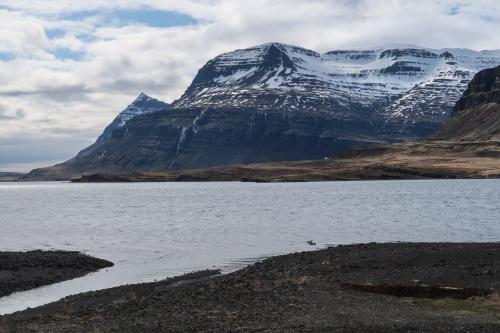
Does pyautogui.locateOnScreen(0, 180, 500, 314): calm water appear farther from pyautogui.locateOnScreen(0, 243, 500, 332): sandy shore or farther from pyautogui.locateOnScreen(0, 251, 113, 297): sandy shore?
pyautogui.locateOnScreen(0, 243, 500, 332): sandy shore

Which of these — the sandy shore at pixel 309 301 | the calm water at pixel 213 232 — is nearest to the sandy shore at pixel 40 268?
the calm water at pixel 213 232

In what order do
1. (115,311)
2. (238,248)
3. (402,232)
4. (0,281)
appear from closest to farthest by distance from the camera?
(115,311) → (0,281) → (238,248) → (402,232)

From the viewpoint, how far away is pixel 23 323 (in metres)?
32.8

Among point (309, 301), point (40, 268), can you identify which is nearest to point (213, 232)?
point (40, 268)

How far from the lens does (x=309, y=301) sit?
35219mm

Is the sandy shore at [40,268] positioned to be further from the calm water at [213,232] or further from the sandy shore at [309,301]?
the sandy shore at [309,301]

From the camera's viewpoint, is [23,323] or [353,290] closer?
[23,323]

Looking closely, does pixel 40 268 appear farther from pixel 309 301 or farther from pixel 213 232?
pixel 213 232

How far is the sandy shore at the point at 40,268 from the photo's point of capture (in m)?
51.2

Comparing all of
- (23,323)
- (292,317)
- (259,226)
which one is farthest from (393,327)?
(259,226)

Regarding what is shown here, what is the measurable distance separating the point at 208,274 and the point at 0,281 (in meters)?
15.2

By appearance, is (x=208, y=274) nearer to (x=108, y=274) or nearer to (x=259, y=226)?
(x=108, y=274)

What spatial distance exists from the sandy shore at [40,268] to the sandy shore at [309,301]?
921 cm

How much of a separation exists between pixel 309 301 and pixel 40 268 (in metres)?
30.9
